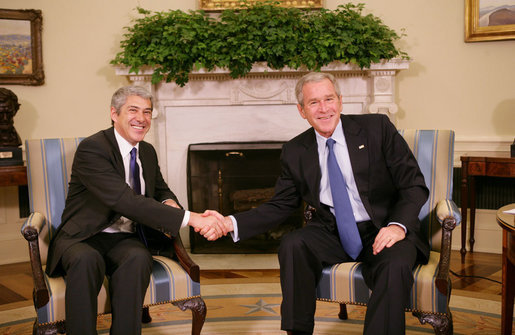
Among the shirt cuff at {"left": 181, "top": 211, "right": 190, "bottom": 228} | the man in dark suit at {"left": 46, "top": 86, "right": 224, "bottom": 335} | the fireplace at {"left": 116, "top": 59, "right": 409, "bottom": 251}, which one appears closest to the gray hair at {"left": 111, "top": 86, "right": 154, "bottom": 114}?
the man in dark suit at {"left": 46, "top": 86, "right": 224, "bottom": 335}

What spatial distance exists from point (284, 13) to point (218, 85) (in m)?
0.85

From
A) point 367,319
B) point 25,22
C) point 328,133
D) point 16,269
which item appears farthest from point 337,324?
point 25,22

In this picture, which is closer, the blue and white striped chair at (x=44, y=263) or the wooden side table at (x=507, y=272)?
the blue and white striped chair at (x=44, y=263)

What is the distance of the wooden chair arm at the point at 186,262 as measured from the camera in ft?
6.88

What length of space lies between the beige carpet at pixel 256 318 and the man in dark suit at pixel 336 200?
2.04 ft

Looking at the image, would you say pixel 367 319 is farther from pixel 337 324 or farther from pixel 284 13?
pixel 284 13

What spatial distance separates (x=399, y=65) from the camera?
392 centimetres

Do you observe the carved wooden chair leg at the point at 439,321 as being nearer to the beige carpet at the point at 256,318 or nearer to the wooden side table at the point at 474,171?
the beige carpet at the point at 256,318

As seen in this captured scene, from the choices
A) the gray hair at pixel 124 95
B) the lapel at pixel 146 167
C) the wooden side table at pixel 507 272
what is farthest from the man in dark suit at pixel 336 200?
the gray hair at pixel 124 95

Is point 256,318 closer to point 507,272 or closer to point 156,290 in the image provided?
point 156,290

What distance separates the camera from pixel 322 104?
7.31 ft

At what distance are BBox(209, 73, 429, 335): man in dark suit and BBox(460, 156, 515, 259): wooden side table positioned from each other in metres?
1.77

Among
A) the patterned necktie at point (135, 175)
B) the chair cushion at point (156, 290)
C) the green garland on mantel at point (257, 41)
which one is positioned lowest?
the chair cushion at point (156, 290)

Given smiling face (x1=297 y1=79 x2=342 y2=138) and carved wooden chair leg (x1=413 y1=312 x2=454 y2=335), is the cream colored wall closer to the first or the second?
smiling face (x1=297 y1=79 x2=342 y2=138)
